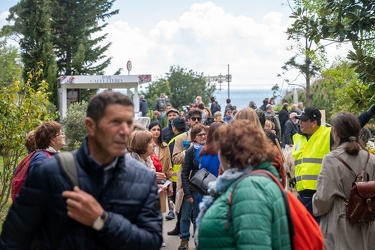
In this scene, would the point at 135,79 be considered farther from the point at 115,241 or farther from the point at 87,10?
the point at 115,241

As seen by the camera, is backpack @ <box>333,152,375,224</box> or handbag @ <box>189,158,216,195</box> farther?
handbag @ <box>189,158,216,195</box>

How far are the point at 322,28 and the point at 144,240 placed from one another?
21.5 feet

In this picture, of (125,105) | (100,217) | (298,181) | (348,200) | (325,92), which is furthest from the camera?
(325,92)

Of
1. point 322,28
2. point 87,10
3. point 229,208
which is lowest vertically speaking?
point 229,208

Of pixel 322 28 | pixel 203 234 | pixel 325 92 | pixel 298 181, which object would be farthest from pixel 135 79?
pixel 203 234

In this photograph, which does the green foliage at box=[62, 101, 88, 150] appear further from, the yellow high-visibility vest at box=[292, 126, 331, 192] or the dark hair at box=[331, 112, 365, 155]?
the dark hair at box=[331, 112, 365, 155]

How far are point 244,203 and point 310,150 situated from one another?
391 centimetres

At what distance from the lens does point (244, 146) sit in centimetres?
341

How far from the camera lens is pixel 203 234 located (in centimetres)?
337

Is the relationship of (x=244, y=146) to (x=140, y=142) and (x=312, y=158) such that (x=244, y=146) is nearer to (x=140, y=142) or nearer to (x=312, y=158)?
(x=312, y=158)

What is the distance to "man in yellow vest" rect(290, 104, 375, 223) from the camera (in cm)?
679

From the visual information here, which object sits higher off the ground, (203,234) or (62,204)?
Answer: (62,204)

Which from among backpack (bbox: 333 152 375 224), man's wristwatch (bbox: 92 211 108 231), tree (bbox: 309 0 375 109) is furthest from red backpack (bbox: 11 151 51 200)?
tree (bbox: 309 0 375 109)

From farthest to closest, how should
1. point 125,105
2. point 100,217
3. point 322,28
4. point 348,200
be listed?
1. point 322,28
2. point 348,200
3. point 125,105
4. point 100,217
